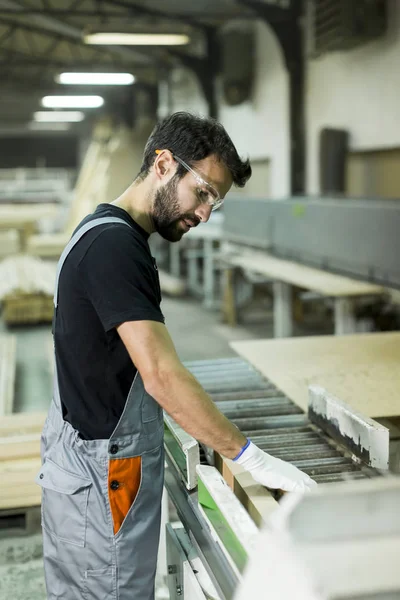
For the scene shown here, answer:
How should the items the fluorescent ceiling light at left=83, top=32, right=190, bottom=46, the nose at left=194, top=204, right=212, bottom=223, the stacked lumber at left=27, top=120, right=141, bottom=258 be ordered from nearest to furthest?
the nose at left=194, top=204, right=212, bottom=223 < the fluorescent ceiling light at left=83, top=32, right=190, bottom=46 < the stacked lumber at left=27, top=120, right=141, bottom=258

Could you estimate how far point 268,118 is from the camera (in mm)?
8477

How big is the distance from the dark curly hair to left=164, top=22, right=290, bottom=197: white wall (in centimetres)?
634

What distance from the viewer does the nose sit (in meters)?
1.62

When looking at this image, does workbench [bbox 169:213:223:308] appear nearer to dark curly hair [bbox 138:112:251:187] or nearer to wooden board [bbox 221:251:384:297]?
wooden board [bbox 221:251:384:297]

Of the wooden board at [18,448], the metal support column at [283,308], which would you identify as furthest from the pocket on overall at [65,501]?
the metal support column at [283,308]

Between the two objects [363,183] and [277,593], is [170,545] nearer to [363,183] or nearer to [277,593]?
[277,593]

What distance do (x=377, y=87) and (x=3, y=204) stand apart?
769 centimetres

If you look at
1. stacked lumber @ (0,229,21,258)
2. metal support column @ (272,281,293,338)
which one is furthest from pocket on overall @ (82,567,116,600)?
stacked lumber @ (0,229,21,258)

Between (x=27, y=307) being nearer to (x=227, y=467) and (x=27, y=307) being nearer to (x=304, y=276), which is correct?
(x=304, y=276)

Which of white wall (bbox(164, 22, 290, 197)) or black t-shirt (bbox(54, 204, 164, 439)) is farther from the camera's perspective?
white wall (bbox(164, 22, 290, 197))

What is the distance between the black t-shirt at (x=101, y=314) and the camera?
1344 mm

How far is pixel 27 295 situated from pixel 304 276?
120 inches

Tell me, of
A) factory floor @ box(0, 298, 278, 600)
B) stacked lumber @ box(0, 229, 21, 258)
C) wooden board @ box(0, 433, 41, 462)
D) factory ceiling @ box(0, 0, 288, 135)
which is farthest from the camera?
stacked lumber @ box(0, 229, 21, 258)

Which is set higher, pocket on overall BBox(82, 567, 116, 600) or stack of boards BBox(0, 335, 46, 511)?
pocket on overall BBox(82, 567, 116, 600)
